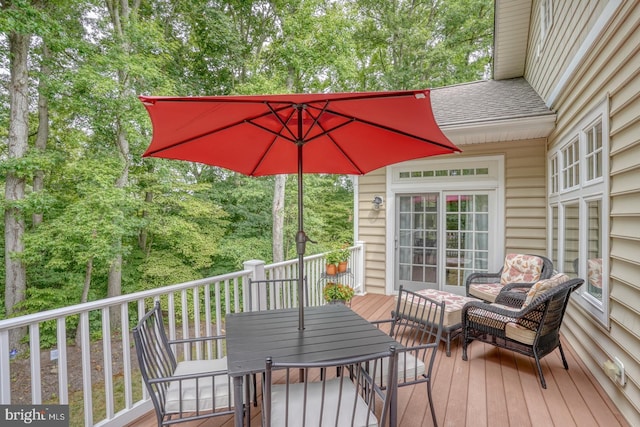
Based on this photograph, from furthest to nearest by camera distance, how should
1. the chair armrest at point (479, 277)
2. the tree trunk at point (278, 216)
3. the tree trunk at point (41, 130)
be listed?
the tree trunk at point (278, 216) < the tree trunk at point (41, 130) < the chair armrest at point (479, 277)

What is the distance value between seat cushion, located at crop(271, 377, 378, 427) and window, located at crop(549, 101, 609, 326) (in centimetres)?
218

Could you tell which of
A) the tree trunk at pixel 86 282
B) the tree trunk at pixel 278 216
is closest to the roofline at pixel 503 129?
the tree trunk at pixel 278 216

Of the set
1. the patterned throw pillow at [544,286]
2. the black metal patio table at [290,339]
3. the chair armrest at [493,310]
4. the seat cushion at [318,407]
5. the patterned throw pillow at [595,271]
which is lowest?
the seat cushion at [318,407]

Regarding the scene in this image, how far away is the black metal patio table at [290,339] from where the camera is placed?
1.57m

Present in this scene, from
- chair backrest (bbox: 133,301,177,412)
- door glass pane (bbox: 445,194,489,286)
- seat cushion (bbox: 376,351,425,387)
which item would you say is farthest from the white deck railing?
door glass pane (bbox: 445,194,489,286)

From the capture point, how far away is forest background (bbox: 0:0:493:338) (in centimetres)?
635

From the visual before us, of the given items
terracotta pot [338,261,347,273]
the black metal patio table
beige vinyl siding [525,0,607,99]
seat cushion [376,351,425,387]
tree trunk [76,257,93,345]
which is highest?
beige vinyl siding [525,0,607,99]

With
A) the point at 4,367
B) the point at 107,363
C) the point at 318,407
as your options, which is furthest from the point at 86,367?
the point at 318,407

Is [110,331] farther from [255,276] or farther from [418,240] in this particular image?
[418,240]

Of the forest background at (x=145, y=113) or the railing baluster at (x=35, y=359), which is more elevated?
the forest background at (x=145, y=113)

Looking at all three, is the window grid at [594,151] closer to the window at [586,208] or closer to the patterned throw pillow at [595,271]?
the window at [586,208]

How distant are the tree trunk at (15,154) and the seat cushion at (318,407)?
7262 millimetres

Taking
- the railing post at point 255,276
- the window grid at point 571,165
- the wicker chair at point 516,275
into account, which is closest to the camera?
the railing post at point 255,276

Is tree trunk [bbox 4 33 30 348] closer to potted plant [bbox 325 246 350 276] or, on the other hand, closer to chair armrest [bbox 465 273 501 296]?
potted plant [bbox 325 246 350 276]
